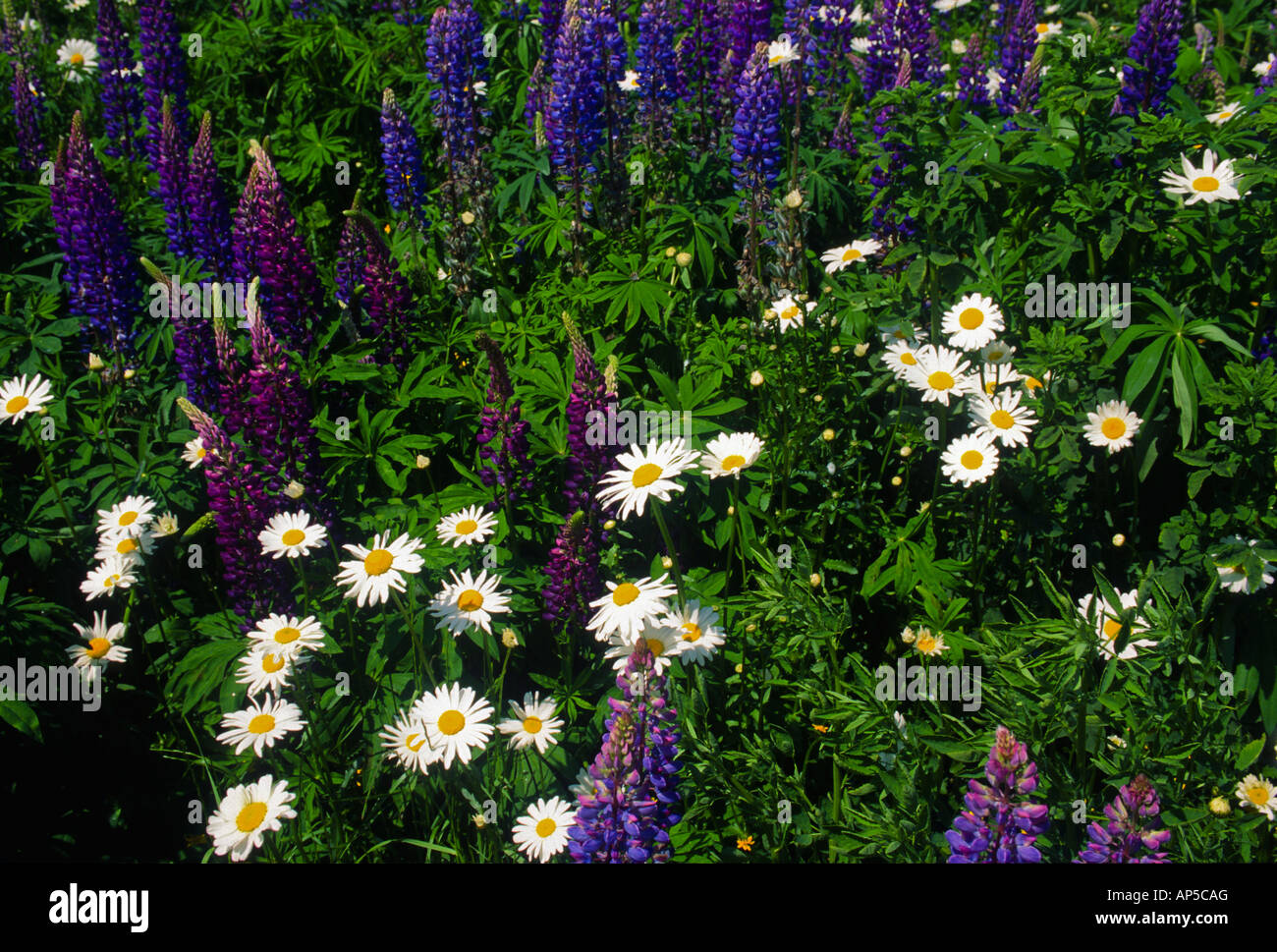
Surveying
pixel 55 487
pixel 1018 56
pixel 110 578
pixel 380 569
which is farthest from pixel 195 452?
pixel 1018 56

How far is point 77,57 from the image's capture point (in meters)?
6.91

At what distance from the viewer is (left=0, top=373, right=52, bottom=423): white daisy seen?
326 centimetres

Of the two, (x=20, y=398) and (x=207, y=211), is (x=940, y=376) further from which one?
(x=20, y=398)

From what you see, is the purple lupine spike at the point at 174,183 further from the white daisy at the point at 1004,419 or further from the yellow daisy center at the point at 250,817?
the white daisy at the point at 1004,419

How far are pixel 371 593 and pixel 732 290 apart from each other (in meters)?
2.09

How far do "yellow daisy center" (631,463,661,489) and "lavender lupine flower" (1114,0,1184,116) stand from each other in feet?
8.38

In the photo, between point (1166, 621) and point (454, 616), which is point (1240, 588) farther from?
point (454, 616)

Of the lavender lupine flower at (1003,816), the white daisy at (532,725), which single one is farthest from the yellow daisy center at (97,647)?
the lavender lupine flower at (1003,816)

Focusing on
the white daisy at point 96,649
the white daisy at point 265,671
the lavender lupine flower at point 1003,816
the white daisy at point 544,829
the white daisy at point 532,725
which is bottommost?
the white daisy at point 544,829

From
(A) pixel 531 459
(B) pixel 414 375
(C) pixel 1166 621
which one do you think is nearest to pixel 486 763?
(A) pixel 531 459

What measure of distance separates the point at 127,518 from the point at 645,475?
5.75 ft

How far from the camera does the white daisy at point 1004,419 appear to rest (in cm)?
306

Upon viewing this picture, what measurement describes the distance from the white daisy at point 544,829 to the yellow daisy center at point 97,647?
58.0 inches

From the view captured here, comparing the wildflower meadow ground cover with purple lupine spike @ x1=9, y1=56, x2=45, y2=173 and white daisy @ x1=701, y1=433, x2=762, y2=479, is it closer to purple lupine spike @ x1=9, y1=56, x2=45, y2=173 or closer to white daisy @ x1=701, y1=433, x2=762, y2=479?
white daisy @ x1=701, y1=433, x2=762, y2=479
